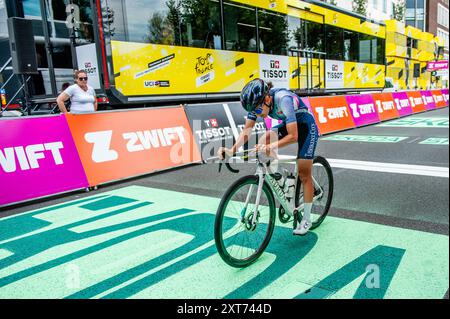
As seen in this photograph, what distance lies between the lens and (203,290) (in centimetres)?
309

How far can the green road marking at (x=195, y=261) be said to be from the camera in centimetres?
309

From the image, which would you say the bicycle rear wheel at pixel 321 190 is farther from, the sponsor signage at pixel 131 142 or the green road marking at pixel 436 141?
the green road marking at pixel 436 141

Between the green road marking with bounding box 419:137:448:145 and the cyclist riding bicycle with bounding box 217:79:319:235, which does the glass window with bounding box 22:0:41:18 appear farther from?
the green road marking with bounding box 419:137:448:145

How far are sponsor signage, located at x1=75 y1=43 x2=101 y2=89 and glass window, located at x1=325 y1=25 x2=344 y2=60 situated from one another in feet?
36.5

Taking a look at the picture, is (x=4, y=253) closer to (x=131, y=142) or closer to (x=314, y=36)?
(x=131, y=142)

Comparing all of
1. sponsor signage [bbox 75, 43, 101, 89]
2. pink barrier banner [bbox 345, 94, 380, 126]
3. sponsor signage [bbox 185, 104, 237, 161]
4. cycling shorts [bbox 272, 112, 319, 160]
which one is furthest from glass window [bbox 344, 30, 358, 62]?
cycling shorts [bbox 272, 112, 319, 160]

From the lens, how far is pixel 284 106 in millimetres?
3566

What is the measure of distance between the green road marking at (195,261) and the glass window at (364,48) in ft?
55.8

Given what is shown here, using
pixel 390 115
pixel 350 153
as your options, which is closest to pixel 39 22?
pixel 350 153

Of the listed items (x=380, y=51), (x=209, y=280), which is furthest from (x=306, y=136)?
(x=380, y=51)

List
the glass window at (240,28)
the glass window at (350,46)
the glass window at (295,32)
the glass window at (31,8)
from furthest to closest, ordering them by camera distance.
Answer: the glass window at (350,46), the glass window at (295,32), the glass window at (240,28), the glass window at (31,8)

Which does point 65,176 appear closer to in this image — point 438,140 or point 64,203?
point 64,203

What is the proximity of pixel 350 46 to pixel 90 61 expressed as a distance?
44.9 feet

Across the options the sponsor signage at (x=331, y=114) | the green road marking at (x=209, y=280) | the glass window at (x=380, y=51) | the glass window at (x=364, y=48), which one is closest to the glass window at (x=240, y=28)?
the sponsor signage at (x=331, y=114)
